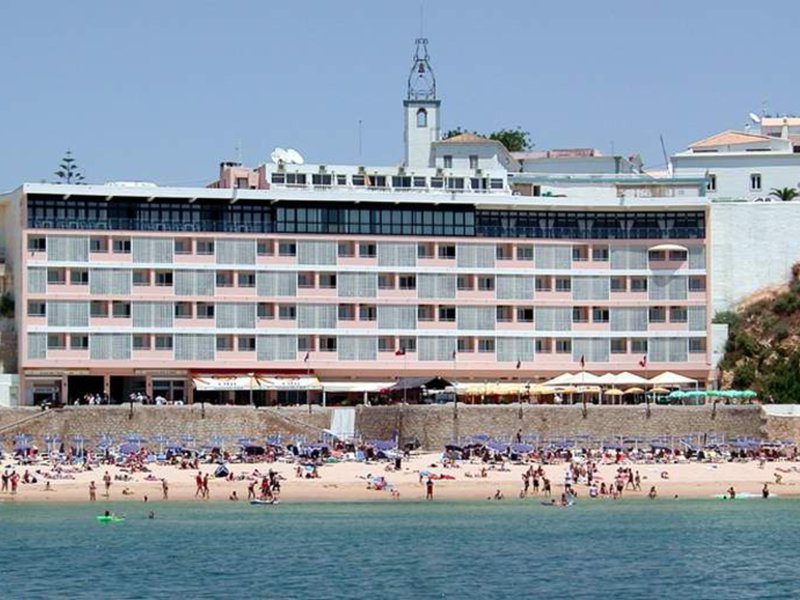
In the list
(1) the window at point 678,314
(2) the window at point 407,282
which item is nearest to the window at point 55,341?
(2) the window at point 407,282

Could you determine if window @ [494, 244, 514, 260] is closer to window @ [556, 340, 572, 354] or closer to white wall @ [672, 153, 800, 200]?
window @ [556, 340, 572, 354]

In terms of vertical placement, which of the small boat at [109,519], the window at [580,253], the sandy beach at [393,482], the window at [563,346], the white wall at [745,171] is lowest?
the small boat at [109,519]

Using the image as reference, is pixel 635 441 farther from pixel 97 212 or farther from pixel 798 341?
pixel 97 212

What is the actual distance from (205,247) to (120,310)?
18.7ft

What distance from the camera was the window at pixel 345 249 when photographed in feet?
381

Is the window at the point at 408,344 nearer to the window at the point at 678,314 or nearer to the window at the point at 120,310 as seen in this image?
the window at the point at 678,314

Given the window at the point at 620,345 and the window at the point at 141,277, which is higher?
→ the window at the point at 141,277

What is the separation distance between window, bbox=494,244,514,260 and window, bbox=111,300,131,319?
20.5 m

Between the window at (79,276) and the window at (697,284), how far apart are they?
110 ft

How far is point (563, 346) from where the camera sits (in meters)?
118

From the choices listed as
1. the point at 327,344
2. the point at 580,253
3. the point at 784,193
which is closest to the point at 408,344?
the point at 327,344

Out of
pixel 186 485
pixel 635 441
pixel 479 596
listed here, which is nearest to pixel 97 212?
pixel 186 485

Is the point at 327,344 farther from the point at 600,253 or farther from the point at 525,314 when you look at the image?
the point at 600,253

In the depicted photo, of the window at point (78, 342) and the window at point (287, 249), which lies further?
the window at point (287, 249)
